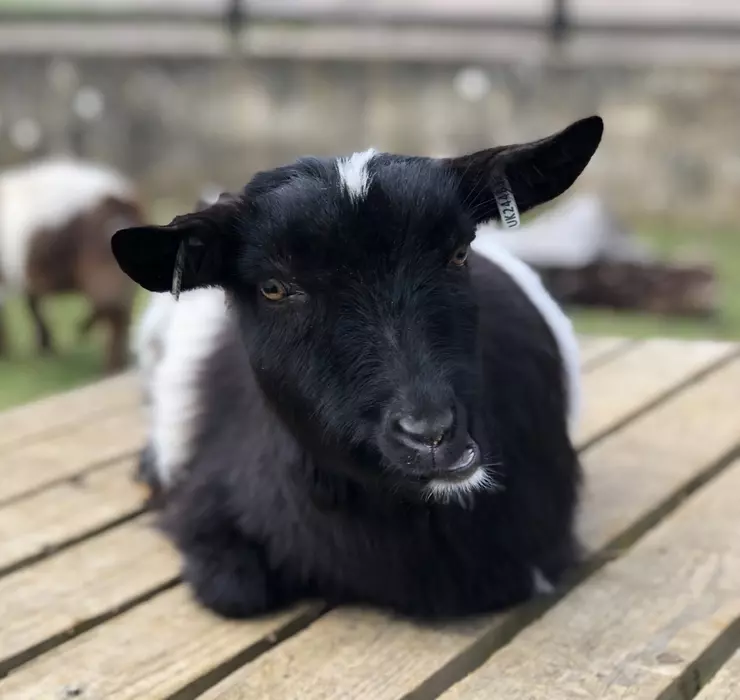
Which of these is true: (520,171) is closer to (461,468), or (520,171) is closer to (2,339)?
(461,468)

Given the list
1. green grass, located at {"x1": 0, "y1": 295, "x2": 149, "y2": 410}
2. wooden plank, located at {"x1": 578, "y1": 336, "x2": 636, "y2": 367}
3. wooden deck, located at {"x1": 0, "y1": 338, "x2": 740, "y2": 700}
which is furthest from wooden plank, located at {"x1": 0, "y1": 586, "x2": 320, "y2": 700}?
green grass, located at {"x1": 0, "y1": 295, "x2": 149, "y2": 410}

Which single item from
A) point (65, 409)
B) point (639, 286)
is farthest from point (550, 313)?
point (639, 286)

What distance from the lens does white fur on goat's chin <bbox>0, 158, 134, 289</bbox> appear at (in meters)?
5.00

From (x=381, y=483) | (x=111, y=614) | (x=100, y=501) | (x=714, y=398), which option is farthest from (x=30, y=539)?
(x=714, y=398)

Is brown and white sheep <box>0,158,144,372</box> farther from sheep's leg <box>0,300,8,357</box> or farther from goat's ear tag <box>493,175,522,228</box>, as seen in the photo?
goat's ear tag <box>493,175,522,228</box>

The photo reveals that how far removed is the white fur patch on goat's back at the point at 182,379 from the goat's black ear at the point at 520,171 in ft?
2.65

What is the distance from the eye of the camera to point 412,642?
2.21 meters

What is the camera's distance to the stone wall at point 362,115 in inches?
281

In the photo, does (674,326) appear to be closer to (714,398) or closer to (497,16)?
(714,398)

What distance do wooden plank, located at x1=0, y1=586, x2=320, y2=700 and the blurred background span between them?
4.05m

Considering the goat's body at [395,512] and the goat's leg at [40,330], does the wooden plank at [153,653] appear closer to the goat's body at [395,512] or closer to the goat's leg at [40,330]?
the goat's body at [395,512]

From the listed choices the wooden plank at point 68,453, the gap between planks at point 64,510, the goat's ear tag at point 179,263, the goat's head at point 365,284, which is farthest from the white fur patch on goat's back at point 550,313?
the wooden plank at point 68,453

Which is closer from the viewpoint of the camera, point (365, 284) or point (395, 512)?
point (365, 284)

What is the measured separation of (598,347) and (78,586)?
223 centimetres
